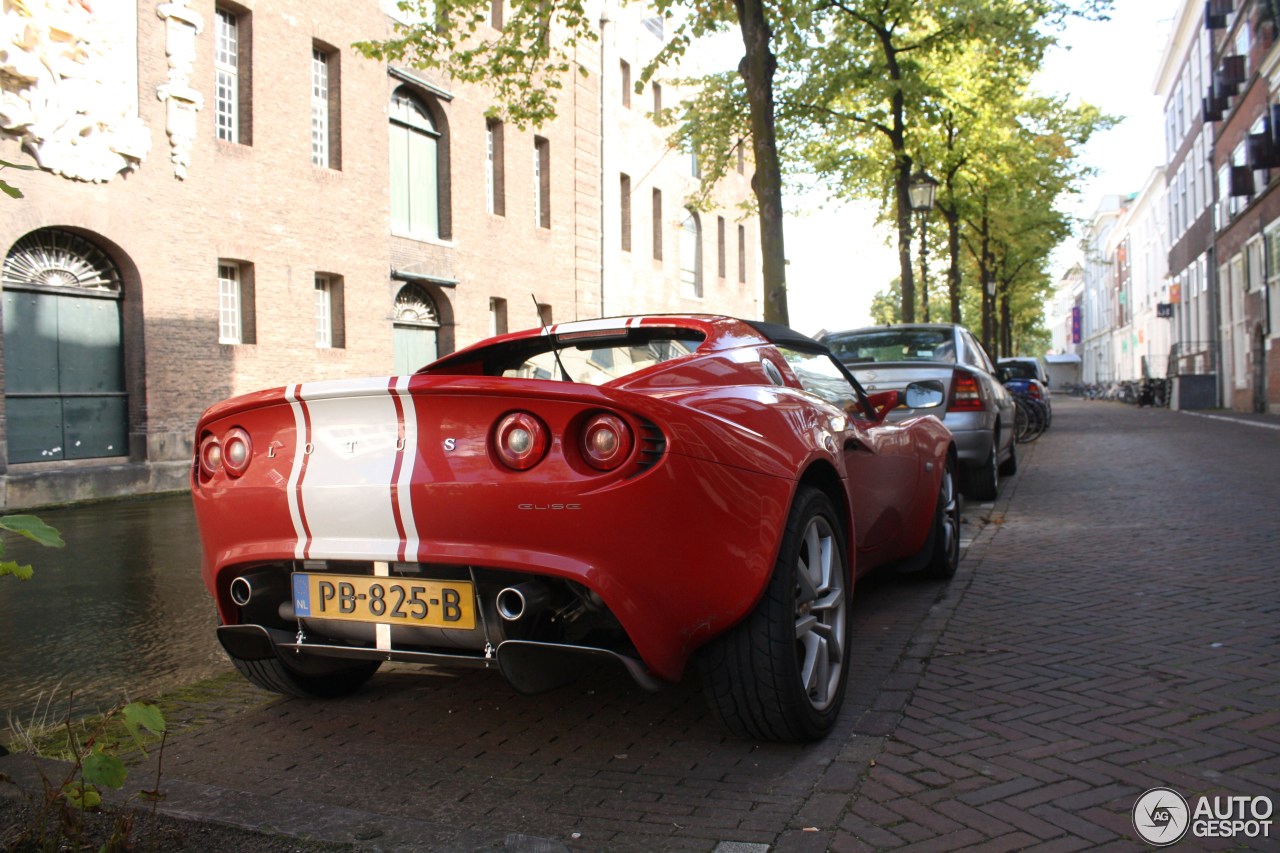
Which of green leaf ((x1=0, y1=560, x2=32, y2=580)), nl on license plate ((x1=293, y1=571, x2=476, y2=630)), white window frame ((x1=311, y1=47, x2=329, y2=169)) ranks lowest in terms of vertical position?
nl on license plate ((x1=293, y1=571, x2=476, y2=630))

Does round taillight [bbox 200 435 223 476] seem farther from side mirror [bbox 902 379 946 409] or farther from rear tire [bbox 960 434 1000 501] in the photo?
rear tire [bbox 960 434 1000 501]

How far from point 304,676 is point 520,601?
1.48 m

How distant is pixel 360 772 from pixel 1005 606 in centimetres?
343

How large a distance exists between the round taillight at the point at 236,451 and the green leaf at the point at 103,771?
1.05 m

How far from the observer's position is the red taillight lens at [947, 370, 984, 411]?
9312 mm

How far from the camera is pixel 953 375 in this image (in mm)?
9359

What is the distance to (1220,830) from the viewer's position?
263 centimetres

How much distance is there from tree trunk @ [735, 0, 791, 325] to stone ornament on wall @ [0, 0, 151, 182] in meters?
8.22

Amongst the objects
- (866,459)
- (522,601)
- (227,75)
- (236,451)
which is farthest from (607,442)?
(227,75)

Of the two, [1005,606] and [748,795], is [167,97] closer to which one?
[1005,606]

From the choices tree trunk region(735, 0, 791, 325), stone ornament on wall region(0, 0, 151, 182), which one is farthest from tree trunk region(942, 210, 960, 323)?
stone ornament on wall region(0, 0, 151, 182)

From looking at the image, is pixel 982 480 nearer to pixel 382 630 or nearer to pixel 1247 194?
pixel 382 630

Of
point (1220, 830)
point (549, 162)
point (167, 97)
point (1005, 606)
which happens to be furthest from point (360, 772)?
point (549, 162)

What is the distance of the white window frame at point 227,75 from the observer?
16.5 m
